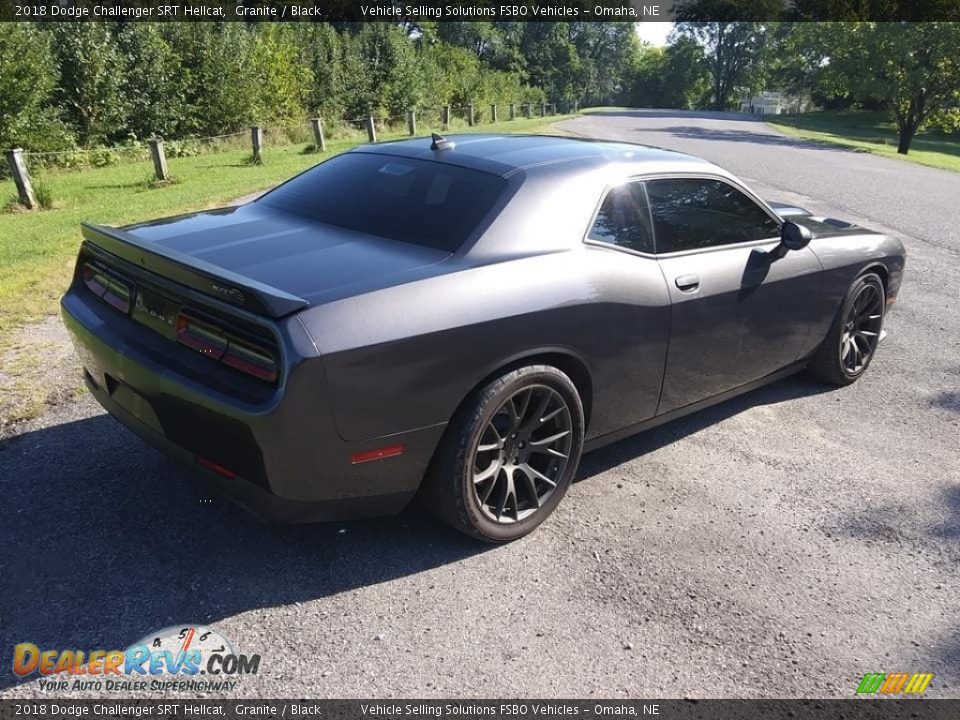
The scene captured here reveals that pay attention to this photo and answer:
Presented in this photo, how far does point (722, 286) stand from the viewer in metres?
3.74

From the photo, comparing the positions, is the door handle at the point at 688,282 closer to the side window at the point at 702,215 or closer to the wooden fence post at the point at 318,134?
the side window at the point at 702,215

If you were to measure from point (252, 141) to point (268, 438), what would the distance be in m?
16.3

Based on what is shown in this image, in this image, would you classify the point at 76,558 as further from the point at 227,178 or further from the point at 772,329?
the point at 227,178

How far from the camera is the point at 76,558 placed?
281 centimetres

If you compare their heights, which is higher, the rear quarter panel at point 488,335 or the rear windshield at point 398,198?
the rear windshield at point 398,198

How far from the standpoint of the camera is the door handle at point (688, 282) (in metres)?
3.54

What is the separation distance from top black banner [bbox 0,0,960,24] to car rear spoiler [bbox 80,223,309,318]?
15.0m

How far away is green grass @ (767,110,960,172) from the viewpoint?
91.4ft

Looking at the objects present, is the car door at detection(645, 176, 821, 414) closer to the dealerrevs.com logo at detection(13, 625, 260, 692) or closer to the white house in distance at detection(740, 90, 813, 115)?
the dealerrevs.com logo at detection(13, 625, 260, 692)

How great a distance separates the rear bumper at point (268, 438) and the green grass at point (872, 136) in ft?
83.5

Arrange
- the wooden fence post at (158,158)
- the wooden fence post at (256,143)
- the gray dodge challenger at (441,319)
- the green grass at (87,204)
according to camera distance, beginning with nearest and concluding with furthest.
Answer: the gray dodge challenger at (441,319), the green grass at (87,204), the wooden fence post at (158,158), the wooden fence post at (256,143)

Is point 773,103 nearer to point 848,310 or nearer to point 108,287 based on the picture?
point 848,310

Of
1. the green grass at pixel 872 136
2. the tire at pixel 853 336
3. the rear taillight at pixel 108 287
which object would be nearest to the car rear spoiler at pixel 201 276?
the rear taillight at pixel 108 287

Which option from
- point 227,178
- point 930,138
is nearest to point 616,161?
point 227,178
